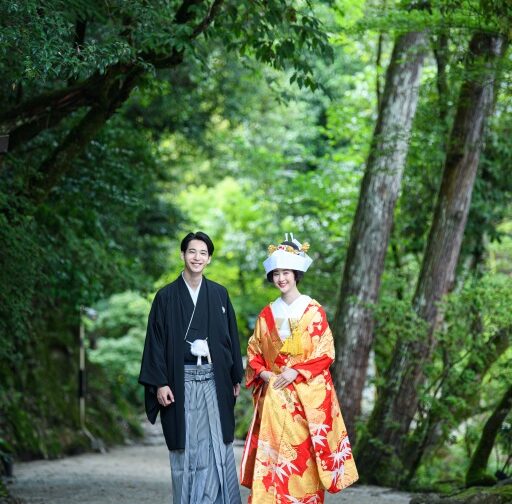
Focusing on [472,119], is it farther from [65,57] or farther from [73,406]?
[73,406]

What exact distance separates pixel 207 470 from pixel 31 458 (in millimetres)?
8781

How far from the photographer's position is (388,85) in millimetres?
12266

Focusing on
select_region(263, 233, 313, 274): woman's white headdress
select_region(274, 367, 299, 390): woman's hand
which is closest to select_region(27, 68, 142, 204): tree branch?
select_region(263, 233, 313, 274): woman's white headdress

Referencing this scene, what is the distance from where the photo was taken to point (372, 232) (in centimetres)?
1212

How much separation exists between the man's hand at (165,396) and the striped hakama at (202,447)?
0.13 meters

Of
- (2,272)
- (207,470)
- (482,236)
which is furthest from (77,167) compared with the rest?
(207,470)

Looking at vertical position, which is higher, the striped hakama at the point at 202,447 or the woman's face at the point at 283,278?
the woman's face at the point at 283,278

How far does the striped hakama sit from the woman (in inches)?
8.8

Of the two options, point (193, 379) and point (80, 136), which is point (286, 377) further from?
point (80, 136)

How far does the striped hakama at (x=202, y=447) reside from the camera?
6.38 metres

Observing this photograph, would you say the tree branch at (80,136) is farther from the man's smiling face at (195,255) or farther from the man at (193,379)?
the man at (193,379)

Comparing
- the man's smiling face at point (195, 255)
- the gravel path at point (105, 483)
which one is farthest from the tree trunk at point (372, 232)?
the man's smiling face at point (195, 255)

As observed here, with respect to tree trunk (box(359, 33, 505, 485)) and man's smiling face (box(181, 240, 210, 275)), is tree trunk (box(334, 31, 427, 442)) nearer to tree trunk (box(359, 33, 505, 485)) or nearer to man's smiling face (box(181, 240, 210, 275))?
tree trunk (box(359, 33, 505, 485))

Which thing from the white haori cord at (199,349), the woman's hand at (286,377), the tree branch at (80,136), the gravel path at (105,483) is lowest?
the gravel path at (105,483)
